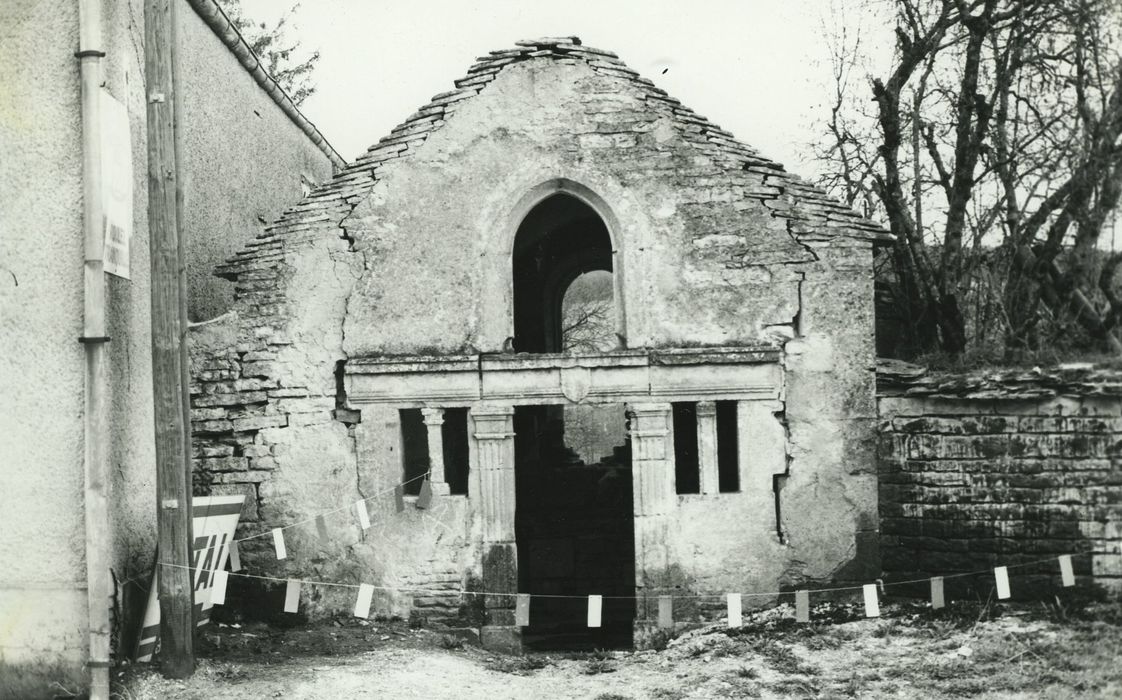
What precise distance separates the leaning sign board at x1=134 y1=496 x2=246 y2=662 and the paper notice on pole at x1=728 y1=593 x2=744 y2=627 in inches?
175

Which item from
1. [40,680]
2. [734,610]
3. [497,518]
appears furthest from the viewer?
[497,518]

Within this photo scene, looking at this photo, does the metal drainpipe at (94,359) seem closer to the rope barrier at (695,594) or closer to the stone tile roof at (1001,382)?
the rope barrier at (695,594)

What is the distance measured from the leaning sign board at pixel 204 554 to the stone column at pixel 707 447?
13.9ft

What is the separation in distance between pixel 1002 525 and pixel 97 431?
748 centimetres

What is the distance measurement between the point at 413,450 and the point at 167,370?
291 cm

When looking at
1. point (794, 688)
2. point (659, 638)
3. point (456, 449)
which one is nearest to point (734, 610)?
point (659, 638)

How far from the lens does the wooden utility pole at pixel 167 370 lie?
727 cm

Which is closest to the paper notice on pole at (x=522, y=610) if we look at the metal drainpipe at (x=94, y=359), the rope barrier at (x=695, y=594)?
the rope barrier at (x=695, y=594)

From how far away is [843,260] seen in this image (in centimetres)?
880

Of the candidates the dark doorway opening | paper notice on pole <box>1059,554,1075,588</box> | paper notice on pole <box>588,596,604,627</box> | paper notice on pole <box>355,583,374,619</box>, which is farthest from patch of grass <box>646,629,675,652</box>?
paper notice on pole <box>1059,554,1075,588</box>

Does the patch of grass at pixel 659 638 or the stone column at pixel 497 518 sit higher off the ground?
the stone column at pixel 497 518

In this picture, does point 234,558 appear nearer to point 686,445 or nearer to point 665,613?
point 665,613

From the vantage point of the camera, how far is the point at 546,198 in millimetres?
9242

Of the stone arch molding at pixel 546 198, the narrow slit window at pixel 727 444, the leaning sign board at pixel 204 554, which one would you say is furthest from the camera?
the narrow slit window at pixel 727 444
